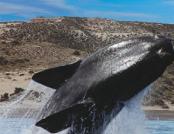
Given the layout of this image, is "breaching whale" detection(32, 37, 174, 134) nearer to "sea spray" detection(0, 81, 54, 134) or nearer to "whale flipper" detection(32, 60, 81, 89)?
"whale flipper" detection(32, 60, 81, 89)

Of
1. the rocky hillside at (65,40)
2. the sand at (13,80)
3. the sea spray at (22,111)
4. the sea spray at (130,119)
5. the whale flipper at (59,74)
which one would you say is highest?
the whale flipper at (59,74)

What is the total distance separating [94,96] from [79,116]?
16.9 inches

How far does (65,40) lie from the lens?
8931cm

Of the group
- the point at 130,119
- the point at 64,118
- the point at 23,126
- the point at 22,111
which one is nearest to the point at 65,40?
the point at 22,111

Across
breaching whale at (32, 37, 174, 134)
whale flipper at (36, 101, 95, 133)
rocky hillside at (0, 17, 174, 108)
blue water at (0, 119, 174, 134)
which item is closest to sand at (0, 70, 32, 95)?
rocky hillside at (0, 17, 174, 108)

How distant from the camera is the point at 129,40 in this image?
10.2 m

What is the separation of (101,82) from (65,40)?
261 feet

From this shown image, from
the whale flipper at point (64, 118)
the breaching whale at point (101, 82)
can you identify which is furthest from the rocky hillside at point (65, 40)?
the whale flipper at point (64, 118)

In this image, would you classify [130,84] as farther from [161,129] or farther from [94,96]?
[161,129]

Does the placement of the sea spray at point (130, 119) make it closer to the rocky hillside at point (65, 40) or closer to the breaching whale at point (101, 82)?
the breaching whale at point (101, 82)

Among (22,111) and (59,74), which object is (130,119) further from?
(22,111)

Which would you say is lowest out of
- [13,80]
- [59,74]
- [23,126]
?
[13,80]

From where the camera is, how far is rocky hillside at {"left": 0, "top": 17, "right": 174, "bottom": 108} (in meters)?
58.6

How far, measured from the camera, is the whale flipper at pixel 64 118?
931 cm
